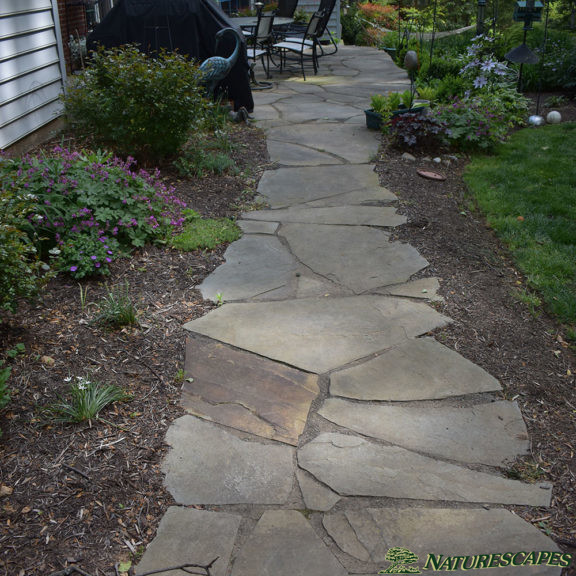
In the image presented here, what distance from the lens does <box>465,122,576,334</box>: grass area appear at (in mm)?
3478

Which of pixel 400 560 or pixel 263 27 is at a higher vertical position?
pixel 263 27

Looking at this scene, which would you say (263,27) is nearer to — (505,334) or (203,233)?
(203,233)

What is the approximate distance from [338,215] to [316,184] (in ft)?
2.42

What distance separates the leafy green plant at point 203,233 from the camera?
3.85m

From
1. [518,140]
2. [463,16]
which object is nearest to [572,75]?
[518,140]

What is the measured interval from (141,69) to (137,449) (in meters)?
3.39

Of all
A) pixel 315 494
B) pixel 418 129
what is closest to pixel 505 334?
pixel 315 494

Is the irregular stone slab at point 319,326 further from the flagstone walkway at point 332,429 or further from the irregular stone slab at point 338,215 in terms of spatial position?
the irregular stone slab at point 338,215

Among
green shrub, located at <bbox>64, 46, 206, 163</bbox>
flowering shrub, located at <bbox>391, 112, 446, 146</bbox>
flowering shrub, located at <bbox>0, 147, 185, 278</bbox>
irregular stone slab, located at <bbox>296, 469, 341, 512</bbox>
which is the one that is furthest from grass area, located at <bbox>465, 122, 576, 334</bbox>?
green shrub, located at <bbox>64, 46, 206, 163</bbox>

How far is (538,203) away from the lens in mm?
4559

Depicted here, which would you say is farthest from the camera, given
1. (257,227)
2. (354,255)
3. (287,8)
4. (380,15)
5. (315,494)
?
(380,15)

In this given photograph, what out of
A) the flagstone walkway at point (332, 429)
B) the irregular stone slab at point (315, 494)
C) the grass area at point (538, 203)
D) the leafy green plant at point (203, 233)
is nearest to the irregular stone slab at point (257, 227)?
the leafy green plant at point (203, 233)

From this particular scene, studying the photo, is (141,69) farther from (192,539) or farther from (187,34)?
(192,539)

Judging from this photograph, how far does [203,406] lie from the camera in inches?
95.8
